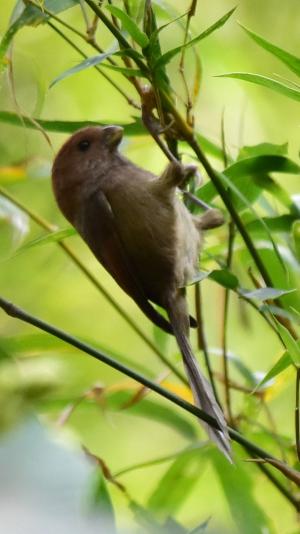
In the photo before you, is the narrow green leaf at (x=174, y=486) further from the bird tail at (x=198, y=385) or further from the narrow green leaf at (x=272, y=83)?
the narrow green leaf at (x=272, y=83)

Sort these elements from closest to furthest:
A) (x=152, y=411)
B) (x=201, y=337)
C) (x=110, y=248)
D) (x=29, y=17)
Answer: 1. (x=29, y=17)
2. (x=201, y=337)
3. (x=110, y=248)
4. (x=152, y=411)

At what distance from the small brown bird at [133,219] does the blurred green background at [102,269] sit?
0.24 ft

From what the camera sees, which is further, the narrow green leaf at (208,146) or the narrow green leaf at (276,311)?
the narrow green leaf at (208,146)

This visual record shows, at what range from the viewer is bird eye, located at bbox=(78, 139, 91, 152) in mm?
1679

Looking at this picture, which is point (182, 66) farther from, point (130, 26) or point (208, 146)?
point (208, 146)

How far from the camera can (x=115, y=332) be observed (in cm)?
324

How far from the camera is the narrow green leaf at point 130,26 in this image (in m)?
1.06

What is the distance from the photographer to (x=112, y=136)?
1.65 m

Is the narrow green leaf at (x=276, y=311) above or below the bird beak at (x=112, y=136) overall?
below

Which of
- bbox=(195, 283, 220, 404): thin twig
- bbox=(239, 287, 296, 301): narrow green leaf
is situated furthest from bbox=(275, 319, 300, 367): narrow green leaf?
bbox=(195, 283, 220, 404): thin twig

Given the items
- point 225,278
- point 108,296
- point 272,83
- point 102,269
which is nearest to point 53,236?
point 108,296

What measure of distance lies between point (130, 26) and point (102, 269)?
2085 millimetres

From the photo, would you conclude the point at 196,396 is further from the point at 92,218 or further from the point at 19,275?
the point at 19,275

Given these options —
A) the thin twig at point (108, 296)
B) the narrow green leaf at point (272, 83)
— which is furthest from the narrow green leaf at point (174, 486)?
the narrow green leaf at point (272, 83)
